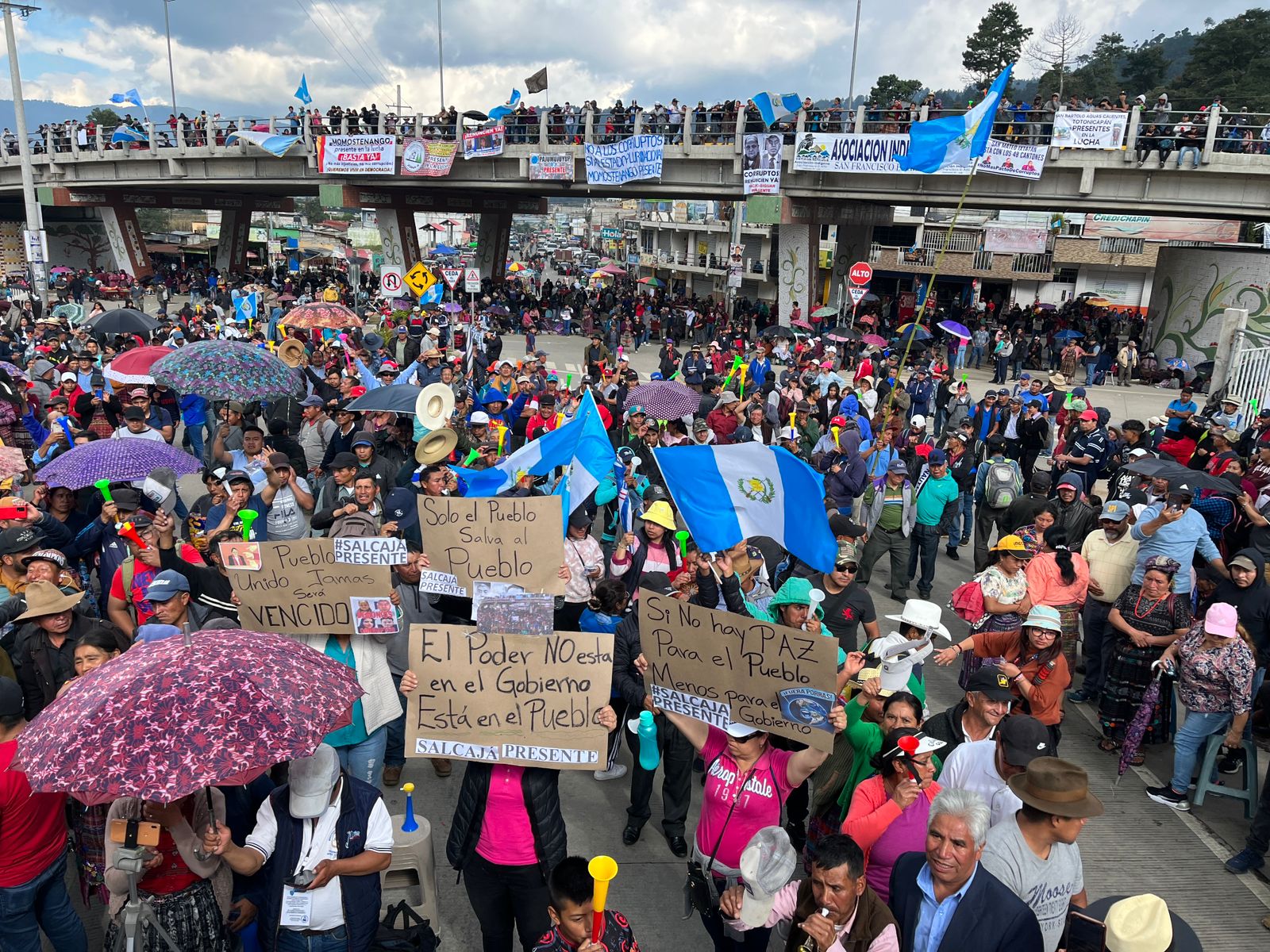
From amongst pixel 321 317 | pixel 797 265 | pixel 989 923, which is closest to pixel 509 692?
pixel 989 923

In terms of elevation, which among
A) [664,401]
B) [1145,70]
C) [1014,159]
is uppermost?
[1145,70]

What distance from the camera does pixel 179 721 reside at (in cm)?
291

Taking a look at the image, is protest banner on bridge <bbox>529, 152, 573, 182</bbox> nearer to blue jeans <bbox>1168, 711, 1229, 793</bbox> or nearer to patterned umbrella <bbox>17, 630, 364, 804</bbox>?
blue jeans <bbox>1168, 711, 1229, 793</bbox>

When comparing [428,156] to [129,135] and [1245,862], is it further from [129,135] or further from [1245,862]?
[1245,862]

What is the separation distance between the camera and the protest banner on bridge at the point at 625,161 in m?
28.7

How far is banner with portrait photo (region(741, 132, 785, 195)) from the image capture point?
90.3 ft

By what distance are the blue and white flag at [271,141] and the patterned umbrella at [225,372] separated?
2993 cm

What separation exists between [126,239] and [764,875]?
55.6 m

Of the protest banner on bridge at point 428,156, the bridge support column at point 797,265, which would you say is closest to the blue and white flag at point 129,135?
the protest banner on bridge at point 428,156

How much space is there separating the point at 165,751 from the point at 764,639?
2353mm

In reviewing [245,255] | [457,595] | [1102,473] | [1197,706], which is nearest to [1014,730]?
[1197,706]

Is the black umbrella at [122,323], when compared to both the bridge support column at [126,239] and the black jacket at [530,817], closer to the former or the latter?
the black jacket at [530,817]

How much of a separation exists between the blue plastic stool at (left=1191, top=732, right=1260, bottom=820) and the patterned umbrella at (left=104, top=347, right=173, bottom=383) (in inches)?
446

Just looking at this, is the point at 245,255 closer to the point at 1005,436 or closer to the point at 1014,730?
the point at 1005,436
